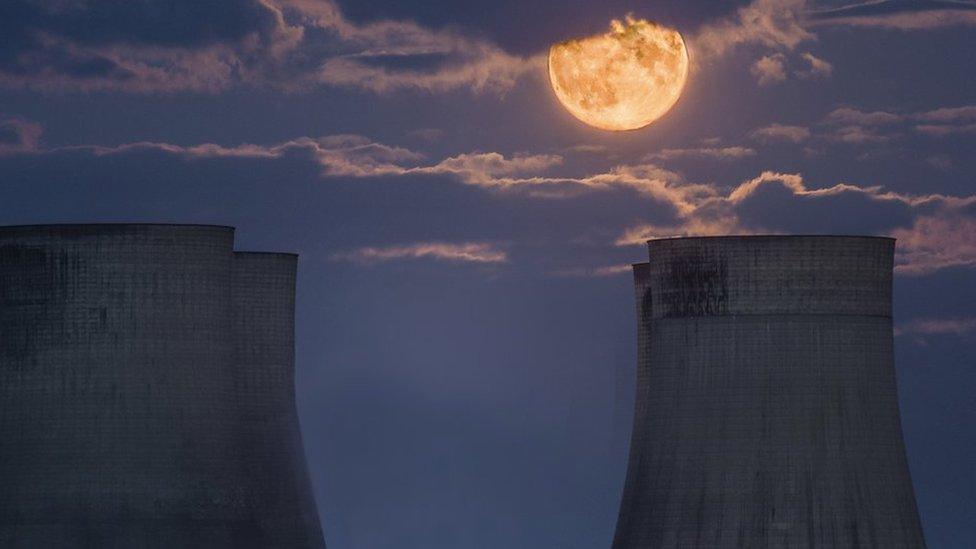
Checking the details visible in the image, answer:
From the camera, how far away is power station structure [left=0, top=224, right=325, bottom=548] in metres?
48.3

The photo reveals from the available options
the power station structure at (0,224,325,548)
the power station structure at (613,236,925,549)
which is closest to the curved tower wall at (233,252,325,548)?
the power station structure at (0,224,325,548)

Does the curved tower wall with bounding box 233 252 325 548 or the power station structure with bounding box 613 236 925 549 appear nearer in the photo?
the power station structure with bounding box 613 236 925 549

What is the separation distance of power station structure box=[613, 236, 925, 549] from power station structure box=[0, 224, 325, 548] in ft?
30.5

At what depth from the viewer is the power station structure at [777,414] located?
45531 mm

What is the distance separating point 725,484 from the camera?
4547 cm

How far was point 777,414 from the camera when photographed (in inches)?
1800

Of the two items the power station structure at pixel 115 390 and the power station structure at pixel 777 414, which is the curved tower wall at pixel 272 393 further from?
the power station structure at pixel 777 414

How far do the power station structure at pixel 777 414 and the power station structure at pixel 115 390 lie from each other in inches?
366

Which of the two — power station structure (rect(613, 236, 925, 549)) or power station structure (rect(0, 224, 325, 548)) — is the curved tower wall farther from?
power station structure (rect(613, 236, 925, 549))

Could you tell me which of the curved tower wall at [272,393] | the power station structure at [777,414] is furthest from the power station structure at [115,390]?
the power station structure at [777,414]

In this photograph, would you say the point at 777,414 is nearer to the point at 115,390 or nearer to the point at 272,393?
the point at 115,390

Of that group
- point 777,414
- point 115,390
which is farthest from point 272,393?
point 777,414

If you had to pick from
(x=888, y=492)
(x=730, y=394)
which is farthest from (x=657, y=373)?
(x=888, y=492)

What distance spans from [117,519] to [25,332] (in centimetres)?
414
